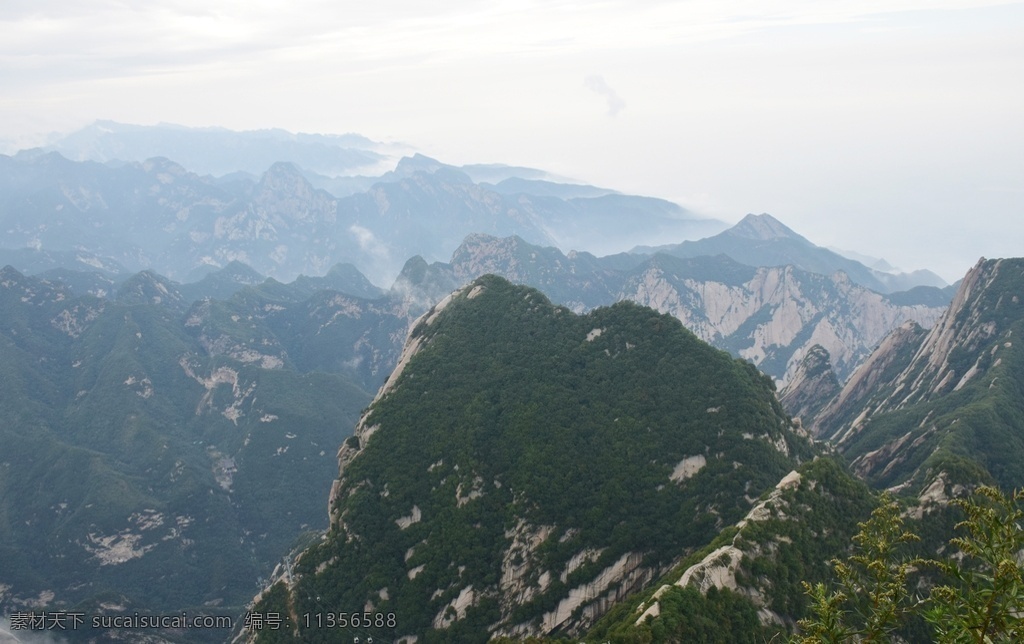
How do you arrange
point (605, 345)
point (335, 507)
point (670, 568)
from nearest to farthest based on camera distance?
point (670, 568), point (335, 507), point (605, 345)

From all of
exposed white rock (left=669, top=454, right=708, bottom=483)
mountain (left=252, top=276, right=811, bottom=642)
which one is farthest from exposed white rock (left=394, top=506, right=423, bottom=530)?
exposed white rock (left=669, top=454, right=708, bottom=483)

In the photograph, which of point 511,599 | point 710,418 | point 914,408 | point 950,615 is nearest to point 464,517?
point 511,599

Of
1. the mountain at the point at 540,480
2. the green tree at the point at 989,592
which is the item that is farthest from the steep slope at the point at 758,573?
the green tree at the point at 989,592

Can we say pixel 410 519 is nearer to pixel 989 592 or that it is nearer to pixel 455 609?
pixel 455 609

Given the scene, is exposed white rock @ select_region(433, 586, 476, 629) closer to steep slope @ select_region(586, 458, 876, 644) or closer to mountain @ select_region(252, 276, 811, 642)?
mountain @ select_region(252, 276, 811, 642)

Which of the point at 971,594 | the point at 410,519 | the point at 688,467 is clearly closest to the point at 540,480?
the point at 688,467

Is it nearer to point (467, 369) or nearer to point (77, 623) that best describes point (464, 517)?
point (467, 369)
